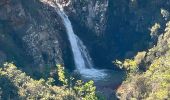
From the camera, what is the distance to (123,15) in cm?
7881

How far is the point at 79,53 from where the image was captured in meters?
69.7

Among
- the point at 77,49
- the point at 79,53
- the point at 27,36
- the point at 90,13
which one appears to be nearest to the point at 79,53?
the point at 79,53

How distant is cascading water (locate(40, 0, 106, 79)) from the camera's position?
68.2m

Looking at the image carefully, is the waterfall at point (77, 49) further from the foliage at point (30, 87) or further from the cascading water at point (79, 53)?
the foliage at point (30, 87)

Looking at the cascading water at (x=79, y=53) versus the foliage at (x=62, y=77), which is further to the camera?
the cascading water at (x=79, y=53)

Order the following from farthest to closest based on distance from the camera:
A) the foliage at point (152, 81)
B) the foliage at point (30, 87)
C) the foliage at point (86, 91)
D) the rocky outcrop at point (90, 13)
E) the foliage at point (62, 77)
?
the rocky outcrop at point (90, 13), the foliage at point (62, 77), the foliage at point (86, 91), the foliage at point (152, 81), the foliage at point (30, 87)

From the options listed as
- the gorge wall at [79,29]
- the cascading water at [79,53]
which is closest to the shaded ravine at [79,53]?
the cascading water at [79,53]

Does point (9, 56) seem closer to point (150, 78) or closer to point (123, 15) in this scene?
point (150, 78)

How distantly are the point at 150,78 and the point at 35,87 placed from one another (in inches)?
500

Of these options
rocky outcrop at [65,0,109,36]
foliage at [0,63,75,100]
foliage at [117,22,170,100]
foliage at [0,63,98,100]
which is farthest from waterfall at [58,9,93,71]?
foliage at [0,63,75,100]

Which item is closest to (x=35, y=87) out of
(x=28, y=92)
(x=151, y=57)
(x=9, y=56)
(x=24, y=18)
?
(x=28, y=92)

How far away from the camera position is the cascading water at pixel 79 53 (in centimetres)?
6819

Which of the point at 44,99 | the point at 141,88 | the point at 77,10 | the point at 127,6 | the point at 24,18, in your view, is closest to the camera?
the point at 44,99

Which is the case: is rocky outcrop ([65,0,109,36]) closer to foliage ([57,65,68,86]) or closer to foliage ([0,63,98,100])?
foliage ([57,65,68,86])
